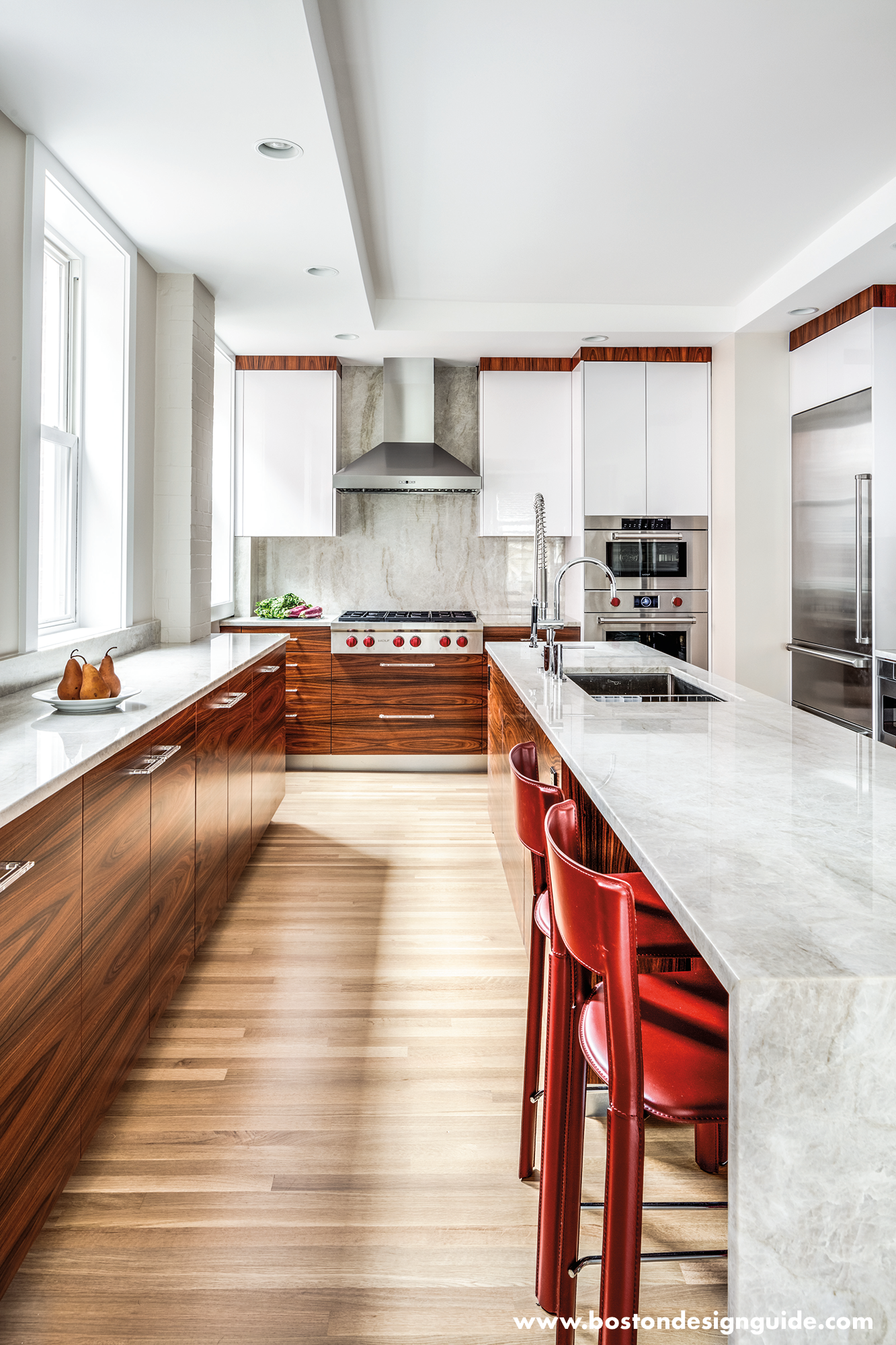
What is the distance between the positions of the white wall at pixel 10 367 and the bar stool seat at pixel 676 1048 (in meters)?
2.02

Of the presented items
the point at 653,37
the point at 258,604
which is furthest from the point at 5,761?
the point at 258,604

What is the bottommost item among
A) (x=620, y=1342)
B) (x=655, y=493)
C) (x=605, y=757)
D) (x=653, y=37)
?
(x=620, y=1342)

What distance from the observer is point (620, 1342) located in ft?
3.13

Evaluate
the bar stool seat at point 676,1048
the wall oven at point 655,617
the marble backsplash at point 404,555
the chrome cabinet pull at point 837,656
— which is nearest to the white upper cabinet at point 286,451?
the marble backsplash at point 404,555

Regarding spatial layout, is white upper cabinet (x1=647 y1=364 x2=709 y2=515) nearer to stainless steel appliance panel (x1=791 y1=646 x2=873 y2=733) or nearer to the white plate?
stainless steel appliance panel (x1=791 y1=646 x2=873 y2=733)

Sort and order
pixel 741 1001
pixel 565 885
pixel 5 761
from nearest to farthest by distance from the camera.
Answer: pixel 741 1001, pixel 565 885, pixel 5 761

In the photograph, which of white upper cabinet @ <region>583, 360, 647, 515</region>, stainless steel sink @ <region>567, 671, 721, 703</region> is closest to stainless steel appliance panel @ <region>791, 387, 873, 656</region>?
white upper cabinet @ <region>583, 360, 647, 515</region>

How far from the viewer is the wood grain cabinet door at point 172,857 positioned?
6.83 feet

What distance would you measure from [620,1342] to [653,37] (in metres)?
2.83

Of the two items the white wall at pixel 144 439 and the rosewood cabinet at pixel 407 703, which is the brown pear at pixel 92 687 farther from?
the rosewood cabinet at pixel 407 703

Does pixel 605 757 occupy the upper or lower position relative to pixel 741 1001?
upper

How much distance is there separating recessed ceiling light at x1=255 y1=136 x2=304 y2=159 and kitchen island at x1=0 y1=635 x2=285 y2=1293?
5.23 ft

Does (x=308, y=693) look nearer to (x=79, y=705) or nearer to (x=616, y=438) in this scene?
(x=616, y=438)

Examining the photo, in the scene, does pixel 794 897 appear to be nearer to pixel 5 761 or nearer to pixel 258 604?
pixel 5 761
